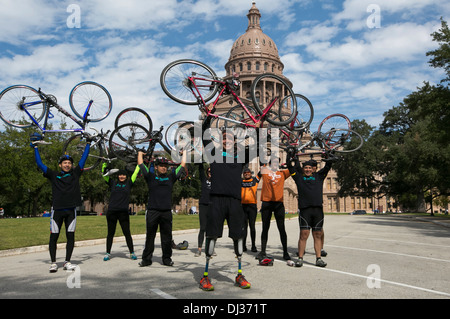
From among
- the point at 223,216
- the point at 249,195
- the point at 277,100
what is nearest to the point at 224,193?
the point at 223,216

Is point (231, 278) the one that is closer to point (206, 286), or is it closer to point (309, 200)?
point (206, 286)

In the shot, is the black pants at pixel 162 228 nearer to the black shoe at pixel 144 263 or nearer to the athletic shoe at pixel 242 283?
the black shoe at pixel 144 263

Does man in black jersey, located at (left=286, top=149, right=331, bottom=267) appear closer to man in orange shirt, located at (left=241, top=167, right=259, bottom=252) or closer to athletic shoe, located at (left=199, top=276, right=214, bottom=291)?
man in orange shirt, located at (left=241, top=167, right=259, bottom=252)

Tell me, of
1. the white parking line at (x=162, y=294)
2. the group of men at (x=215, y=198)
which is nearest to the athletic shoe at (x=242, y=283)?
the group of men at (x=215, y=198)

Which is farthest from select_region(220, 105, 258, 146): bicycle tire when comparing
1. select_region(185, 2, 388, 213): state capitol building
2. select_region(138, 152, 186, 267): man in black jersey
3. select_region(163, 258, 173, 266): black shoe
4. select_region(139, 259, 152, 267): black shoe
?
select_region(185, 2, 388, 213): state capitol building

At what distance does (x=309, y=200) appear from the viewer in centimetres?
777

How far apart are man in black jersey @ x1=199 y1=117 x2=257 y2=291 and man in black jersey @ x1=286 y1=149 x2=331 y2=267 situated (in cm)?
216

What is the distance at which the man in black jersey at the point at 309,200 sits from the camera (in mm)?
7750

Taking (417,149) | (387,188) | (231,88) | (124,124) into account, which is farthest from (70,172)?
(387,188)

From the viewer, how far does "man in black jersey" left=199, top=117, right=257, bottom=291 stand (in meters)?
5.88

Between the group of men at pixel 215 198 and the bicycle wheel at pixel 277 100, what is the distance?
133 centimetres

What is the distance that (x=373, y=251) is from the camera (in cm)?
1022
